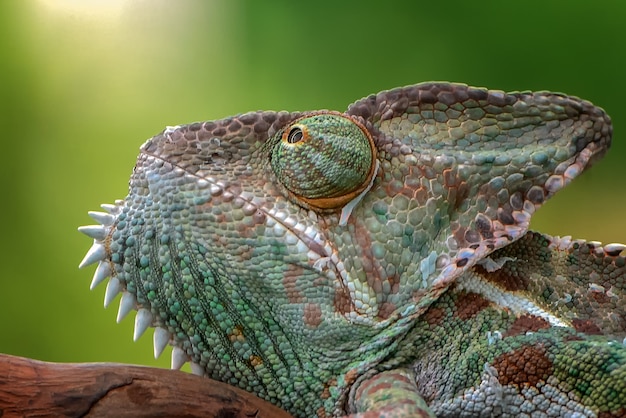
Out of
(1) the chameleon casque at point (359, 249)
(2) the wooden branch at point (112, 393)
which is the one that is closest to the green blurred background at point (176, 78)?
(1) the chameleon casque at point (359, 249)

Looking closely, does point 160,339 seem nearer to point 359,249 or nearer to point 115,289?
Result: point 115,289

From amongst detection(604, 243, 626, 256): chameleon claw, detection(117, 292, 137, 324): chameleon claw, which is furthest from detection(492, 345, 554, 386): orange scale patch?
detection(117, 292, 137, 324): chameleon claw

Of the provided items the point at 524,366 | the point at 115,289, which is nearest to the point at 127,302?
the point at 115,289

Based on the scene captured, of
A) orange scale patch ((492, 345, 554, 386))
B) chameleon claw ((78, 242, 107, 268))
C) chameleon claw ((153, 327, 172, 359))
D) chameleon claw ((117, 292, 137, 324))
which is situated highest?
chameleon claw ((78, 242, 107, 268))

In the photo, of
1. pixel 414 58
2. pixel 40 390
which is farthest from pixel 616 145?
pixel 40 390

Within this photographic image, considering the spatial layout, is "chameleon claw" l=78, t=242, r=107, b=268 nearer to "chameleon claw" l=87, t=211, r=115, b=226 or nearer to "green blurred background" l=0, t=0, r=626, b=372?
"chameleon claw" l=87, t=211, r=115, b=226

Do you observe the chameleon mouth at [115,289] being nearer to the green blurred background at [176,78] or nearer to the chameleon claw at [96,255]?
the chameleon claw at [96,255]

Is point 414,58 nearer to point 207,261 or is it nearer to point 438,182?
point 438,182
